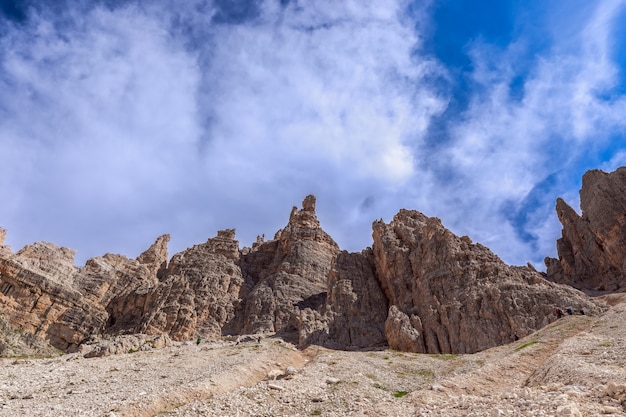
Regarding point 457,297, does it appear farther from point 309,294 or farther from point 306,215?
point 306,215

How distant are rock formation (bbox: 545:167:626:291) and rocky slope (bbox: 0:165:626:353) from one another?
27.9 inches

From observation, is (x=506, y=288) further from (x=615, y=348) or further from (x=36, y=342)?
(x=36, y=342)

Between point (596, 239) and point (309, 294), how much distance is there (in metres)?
61.3

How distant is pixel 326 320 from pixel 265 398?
164 ft

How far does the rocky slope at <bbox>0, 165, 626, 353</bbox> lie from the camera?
57500 millimetres

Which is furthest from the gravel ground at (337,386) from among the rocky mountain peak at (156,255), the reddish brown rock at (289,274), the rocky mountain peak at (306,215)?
the rocky mountain peak at (156,255)

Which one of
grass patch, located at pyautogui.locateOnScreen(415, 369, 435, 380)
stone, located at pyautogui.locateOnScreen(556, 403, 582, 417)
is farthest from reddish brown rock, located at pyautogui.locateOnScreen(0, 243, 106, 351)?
stone, located at pyautogui.locateOnScreen(556, 403, 582, 417)

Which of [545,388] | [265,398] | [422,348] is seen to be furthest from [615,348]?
[422,348]

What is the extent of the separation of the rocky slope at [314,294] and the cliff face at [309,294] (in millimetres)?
206

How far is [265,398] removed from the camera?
20109 millimetres

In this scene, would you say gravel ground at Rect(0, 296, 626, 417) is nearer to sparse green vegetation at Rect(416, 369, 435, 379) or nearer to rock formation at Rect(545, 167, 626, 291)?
sparse green vegetation at Rect(416, 369, 435, 379)

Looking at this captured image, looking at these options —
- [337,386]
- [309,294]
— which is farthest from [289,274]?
[337,386]

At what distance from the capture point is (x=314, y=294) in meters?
88.6

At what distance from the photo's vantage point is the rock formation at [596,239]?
81.4m
